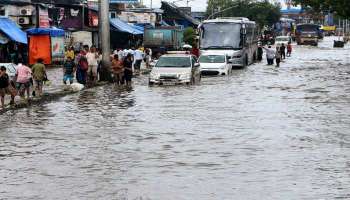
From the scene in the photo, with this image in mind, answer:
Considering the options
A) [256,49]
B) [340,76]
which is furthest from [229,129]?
[256,49]

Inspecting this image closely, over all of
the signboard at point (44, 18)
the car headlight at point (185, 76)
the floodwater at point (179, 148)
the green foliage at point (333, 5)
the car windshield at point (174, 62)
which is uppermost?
the green foliage at point (333, 5)

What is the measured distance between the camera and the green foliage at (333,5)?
5927 cm

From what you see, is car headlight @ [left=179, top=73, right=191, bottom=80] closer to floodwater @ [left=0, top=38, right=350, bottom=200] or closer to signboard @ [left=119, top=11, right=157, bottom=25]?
floodwater @ [left=0, top=38, right=350, bottom=200]

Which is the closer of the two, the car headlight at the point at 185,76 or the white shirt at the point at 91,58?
the car headlight at the point at 185,76

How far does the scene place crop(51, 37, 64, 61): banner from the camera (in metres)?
43.0

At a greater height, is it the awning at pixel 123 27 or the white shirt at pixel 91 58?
the awning at pixel 123 27

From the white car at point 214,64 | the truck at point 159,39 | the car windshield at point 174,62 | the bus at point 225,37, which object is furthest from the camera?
the truck at point 159,39

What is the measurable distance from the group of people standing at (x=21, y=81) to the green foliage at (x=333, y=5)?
3666cm

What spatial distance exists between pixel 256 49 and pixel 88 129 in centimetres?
4271

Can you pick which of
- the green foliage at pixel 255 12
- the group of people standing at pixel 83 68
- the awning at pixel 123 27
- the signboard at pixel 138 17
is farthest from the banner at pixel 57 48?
the green foliage at pixel 255 12

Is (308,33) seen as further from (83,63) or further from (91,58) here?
(83,63)

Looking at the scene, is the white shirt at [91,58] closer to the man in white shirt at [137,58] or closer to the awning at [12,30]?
the awning at [12,30]

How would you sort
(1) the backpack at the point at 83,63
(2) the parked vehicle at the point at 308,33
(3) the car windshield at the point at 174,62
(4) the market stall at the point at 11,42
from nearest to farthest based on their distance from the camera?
(1) the backpack at the point at 83,63 → (3) the car windshield at the point at 174,62 → (4) the market stall at the point at 11,42 → (2) the parked vehicle at the point at 308,33

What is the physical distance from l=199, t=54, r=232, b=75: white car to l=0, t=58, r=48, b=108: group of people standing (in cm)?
1357
